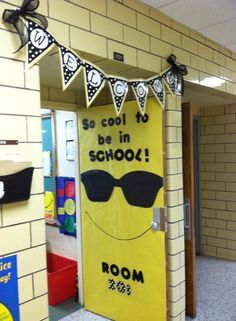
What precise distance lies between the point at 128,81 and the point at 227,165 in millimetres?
2213

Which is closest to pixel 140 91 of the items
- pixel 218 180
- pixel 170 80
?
pixel 170 80

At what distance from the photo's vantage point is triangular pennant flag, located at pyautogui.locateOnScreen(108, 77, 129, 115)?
158cm

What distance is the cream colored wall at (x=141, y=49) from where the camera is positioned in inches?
48.5

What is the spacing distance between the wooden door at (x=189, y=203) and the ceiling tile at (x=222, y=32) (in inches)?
22.0

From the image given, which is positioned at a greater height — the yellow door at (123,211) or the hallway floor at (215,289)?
the yellow door at (123,211)

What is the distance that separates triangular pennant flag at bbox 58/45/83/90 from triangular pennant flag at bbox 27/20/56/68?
66 mm

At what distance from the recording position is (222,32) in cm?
226

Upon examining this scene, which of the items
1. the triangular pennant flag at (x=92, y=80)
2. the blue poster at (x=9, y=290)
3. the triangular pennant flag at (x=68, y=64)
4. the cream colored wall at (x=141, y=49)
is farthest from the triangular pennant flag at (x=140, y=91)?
the blue poster at (x=9, y=290)

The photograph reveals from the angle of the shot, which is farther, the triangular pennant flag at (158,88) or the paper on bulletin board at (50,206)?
the paper on bulletin board at (50,206)

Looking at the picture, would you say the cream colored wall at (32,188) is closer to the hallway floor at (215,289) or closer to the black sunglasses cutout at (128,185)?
the black sunglasses cutout at (128,185)

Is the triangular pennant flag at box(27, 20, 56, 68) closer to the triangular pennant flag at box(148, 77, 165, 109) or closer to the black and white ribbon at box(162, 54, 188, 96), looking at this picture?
the triangular pennant flag at box(148, 77, 165, 109)

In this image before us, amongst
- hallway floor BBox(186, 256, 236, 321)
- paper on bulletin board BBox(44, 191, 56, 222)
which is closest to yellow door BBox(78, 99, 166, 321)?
hallway floor BBox(186, 256, 236, 321)

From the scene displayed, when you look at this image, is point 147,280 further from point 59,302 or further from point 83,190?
point 59,302

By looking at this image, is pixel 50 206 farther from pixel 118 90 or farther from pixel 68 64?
pixel 68 64
